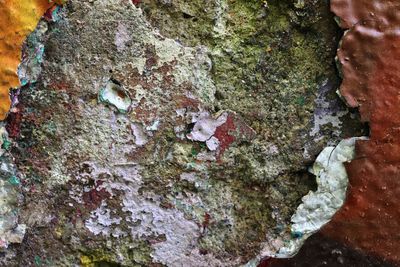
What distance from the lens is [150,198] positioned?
2.92 ft

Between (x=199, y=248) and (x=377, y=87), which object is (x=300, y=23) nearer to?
(x=377, y=87)

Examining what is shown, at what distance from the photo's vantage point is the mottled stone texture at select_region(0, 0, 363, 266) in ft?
2.78

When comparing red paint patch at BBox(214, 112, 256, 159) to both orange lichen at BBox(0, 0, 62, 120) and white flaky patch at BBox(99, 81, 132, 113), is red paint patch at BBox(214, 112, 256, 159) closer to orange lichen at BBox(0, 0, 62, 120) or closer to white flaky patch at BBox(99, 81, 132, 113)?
white flaky patch at BBox(99, 81, 132, 113)

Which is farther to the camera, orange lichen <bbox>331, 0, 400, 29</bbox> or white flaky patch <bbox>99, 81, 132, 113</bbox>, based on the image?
white flaky patch <bbox>99, 81, 132, 113</bbox>

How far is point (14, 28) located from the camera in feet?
2.73

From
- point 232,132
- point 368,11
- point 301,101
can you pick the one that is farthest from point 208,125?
point 368,11

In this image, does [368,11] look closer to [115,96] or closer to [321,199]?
[321,199]

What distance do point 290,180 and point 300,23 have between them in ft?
0.79

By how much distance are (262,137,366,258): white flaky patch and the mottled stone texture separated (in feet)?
0.05

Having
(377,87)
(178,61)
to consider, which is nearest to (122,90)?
(178,61)

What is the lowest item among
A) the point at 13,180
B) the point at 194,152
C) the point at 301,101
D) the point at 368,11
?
the point at 13,180

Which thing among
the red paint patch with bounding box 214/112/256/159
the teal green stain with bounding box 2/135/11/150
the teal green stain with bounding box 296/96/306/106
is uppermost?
the teal green stain with bounding box 296/96/306/106

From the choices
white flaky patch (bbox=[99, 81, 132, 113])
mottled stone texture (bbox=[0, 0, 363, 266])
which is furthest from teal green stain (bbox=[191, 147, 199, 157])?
white flaky patch (bbox=[99, 81, 132, 113])

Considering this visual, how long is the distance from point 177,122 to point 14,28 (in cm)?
28
